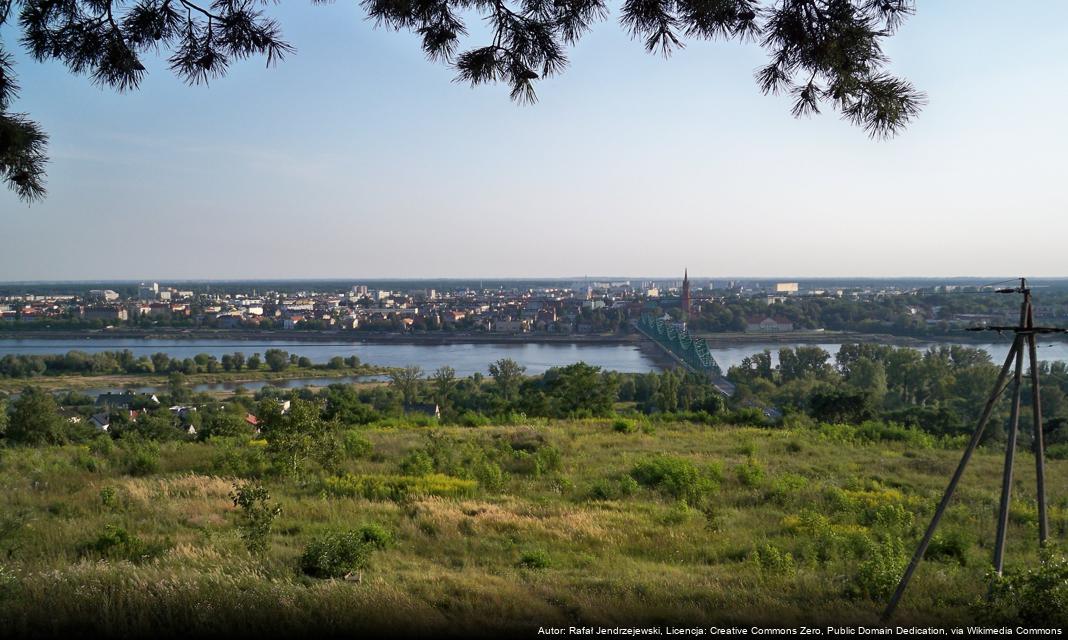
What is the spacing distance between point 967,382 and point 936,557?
60.8 ft

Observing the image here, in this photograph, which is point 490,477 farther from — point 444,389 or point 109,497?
point 444,389

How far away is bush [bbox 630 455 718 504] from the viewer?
590 cm

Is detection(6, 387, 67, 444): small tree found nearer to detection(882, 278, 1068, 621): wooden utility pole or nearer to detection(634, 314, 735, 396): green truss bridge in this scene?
detection(882, 278, 1068, 621): wooden utility pole

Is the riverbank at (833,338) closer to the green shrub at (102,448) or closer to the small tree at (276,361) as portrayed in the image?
the small tree at (276,361)

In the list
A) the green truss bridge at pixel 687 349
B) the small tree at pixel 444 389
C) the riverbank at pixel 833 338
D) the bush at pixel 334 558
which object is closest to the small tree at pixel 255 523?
the bush at pixel 334 558

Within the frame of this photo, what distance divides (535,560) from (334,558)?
1.14 meters

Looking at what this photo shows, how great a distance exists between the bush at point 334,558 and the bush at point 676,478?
3192mm

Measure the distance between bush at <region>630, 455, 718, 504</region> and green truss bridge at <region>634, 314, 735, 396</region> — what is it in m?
16.6

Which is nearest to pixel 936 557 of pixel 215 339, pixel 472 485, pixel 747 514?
pixel 747 514

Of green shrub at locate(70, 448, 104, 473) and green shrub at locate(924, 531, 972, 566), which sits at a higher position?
green shrub at locate(924, 531, 972, 566)

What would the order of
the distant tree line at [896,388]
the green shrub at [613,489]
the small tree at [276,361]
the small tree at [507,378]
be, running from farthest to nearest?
the small tree at [276,361] < the small tree at [507,378] < the distant tree line at [896,388] < the green shrub at [613,489]

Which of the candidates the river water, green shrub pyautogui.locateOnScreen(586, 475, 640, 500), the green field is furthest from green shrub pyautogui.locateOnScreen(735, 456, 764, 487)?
the river water

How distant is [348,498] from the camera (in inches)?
219

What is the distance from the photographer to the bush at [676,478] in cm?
590
